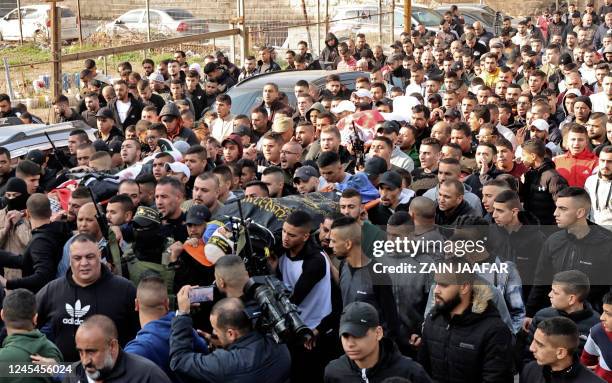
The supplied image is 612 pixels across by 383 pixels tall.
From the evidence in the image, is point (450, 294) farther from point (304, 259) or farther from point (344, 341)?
point (304, 259)

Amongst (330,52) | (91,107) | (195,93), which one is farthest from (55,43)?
(330,52)

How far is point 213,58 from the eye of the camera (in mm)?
19562

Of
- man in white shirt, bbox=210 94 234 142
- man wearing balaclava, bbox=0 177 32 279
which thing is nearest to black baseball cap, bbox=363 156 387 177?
man wearing balaclava, bbox=0 177 32 279

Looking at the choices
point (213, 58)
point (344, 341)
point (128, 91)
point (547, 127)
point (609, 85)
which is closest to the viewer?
point (344, 341)

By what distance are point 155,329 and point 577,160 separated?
19.3 feet

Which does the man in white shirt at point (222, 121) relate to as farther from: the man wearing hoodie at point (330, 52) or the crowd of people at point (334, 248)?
the man wearing hoodie at point (330, 52)

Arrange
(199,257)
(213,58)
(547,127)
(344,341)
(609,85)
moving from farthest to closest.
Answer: (213,58), (609,85), (547,127), (199,257), (344,341)

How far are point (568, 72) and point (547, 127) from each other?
3614mm

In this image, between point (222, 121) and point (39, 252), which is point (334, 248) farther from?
point (222, 121)

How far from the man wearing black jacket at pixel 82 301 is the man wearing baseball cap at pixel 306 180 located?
9.15 ft

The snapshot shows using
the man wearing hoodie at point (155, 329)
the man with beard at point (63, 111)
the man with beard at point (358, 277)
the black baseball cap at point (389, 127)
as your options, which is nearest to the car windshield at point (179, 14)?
the man with beard at point (63, 111)

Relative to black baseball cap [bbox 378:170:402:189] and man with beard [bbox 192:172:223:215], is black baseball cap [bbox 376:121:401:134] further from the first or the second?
man with beard [bbox 192:172:223:215]

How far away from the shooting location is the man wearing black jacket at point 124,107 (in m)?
14.8

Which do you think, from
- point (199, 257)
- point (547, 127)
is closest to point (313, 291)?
point (199, 257)
